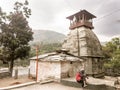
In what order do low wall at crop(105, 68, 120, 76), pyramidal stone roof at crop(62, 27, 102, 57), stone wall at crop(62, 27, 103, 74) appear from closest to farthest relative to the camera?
stone wall at crop(62, 27, 103, 74), pyramidal stone roof at crop(62, 27, 102, 57), low wall at crop(105, 68, 120, 76)

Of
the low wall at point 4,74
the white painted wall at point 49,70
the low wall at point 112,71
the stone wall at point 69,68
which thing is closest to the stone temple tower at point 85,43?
the low wall at point 112,71

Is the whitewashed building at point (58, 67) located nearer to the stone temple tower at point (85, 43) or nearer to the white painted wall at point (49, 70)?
the white painted wall at point (49, 70)

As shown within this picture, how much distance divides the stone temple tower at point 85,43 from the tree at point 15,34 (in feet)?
30.1

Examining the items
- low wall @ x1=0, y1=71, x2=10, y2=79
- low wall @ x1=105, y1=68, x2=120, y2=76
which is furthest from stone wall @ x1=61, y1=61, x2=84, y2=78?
low wall @ x1=105, y1=68, x2=120, y2=76

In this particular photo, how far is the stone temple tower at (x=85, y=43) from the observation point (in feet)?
84.8

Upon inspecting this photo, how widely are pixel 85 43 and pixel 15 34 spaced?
13.6 m

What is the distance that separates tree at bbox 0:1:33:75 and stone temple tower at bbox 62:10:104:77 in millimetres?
9184

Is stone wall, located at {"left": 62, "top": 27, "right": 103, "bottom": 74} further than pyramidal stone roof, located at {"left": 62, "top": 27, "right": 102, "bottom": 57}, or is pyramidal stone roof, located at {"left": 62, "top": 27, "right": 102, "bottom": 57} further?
pyramidal stone roof, located at {"left": 62, "top": 27, "right": 102, "bottom": 57}

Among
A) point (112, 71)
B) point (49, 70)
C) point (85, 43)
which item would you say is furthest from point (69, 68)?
point (112, 71)

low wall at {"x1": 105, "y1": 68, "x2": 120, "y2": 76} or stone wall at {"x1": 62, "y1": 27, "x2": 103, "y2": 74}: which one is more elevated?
stone wall at {"x1": 62, "y1": 27, "x2": 103, "y2": 74}

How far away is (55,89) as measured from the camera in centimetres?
1152

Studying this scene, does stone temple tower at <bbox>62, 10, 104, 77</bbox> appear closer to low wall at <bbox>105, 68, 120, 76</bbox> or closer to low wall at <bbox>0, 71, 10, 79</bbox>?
low wall at <bbox>105, 68, 120, 76</bbox>

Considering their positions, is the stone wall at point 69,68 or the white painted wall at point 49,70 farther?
the stone wall at point 69,68

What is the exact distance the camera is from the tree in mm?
24203
